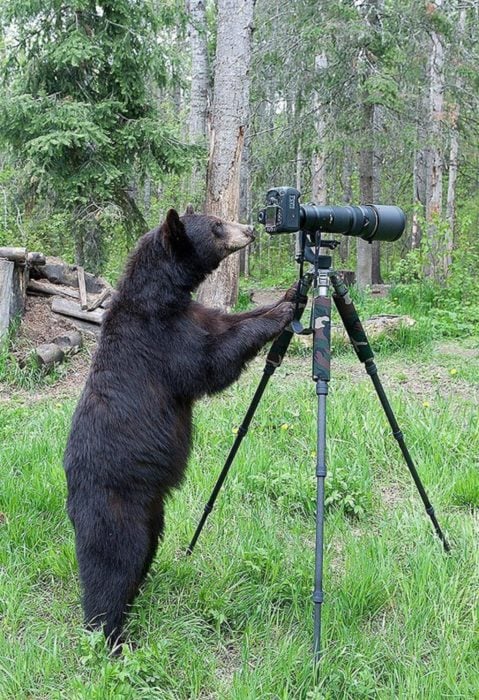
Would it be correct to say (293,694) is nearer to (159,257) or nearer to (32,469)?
(159,257)

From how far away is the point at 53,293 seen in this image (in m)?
7.68

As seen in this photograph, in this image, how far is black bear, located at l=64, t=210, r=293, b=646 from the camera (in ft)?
8.50

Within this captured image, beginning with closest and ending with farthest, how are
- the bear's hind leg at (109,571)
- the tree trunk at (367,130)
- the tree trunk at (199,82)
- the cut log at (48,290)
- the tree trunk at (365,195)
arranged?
the bear's hind leg at (109,571)
the cut log at (48,290)
the tree trunk at (367,130)
the tree trunk at (365,195)
the tree trunk at (199,82)

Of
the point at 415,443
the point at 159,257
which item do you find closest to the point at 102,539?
the point at 159,257

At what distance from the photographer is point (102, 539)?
256 centimetres

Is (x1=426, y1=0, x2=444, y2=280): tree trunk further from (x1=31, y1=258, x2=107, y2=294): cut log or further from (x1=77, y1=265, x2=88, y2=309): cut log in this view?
(x1=77, y1=265, x2=88, y2=309): cut log

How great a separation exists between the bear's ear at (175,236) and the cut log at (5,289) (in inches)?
169

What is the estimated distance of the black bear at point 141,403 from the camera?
259cm

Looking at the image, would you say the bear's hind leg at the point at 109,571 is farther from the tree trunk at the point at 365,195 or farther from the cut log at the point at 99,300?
the tree trunk at the point at 365,195

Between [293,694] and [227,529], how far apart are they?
118 centimetres

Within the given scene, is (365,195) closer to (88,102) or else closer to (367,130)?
(367,130)

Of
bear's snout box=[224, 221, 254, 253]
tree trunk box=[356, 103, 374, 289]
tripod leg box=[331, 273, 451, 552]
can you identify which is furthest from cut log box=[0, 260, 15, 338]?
tree trunk box=[356, 103, 374, 289]

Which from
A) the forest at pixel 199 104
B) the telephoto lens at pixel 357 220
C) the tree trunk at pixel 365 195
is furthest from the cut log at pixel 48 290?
the tree trunk at pixel 365 195

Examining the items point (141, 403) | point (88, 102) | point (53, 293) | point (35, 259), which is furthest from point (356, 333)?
point (88, 102)
